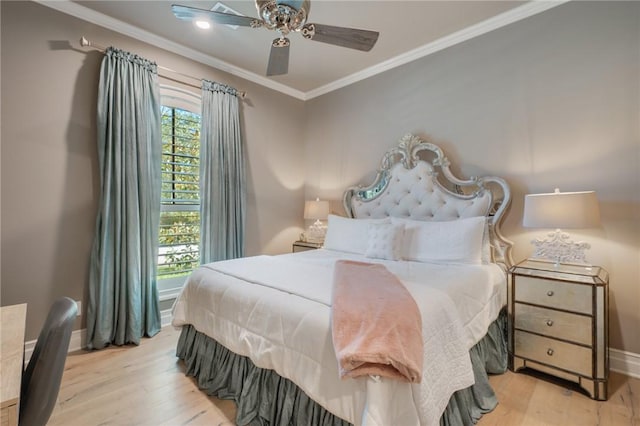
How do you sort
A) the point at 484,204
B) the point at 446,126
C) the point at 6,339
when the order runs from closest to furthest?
the point at 6,339 → the point at 484,204 → the point at 446,126

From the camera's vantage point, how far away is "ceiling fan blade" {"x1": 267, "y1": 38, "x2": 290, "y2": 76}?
1.86 meters

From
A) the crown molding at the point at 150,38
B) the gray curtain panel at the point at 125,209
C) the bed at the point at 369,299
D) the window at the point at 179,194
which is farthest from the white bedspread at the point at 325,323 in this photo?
the crown molding at the point at 150,38

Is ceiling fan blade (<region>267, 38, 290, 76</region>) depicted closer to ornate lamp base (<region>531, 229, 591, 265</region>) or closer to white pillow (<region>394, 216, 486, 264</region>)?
white pillow (<region>394, 216, 486, 264</region>)

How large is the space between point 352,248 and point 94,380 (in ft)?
7.64

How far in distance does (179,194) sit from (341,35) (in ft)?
7.85

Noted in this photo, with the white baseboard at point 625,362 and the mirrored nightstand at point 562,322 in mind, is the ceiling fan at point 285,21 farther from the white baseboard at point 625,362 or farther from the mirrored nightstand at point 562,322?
the white baseboard at point 625,362

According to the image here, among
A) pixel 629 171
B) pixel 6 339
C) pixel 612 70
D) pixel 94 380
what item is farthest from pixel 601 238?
pixel 94 380

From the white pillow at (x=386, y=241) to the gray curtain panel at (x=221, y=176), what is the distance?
1634mm

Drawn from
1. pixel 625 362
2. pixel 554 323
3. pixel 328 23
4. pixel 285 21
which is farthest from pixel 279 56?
pixel 625 362

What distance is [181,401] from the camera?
1.84 meters

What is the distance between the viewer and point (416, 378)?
1.12 m

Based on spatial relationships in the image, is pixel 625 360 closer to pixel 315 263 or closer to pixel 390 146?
pixel 315 263

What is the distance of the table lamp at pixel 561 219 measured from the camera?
194 centimetres

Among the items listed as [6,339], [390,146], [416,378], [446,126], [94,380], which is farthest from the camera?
[390,146]
